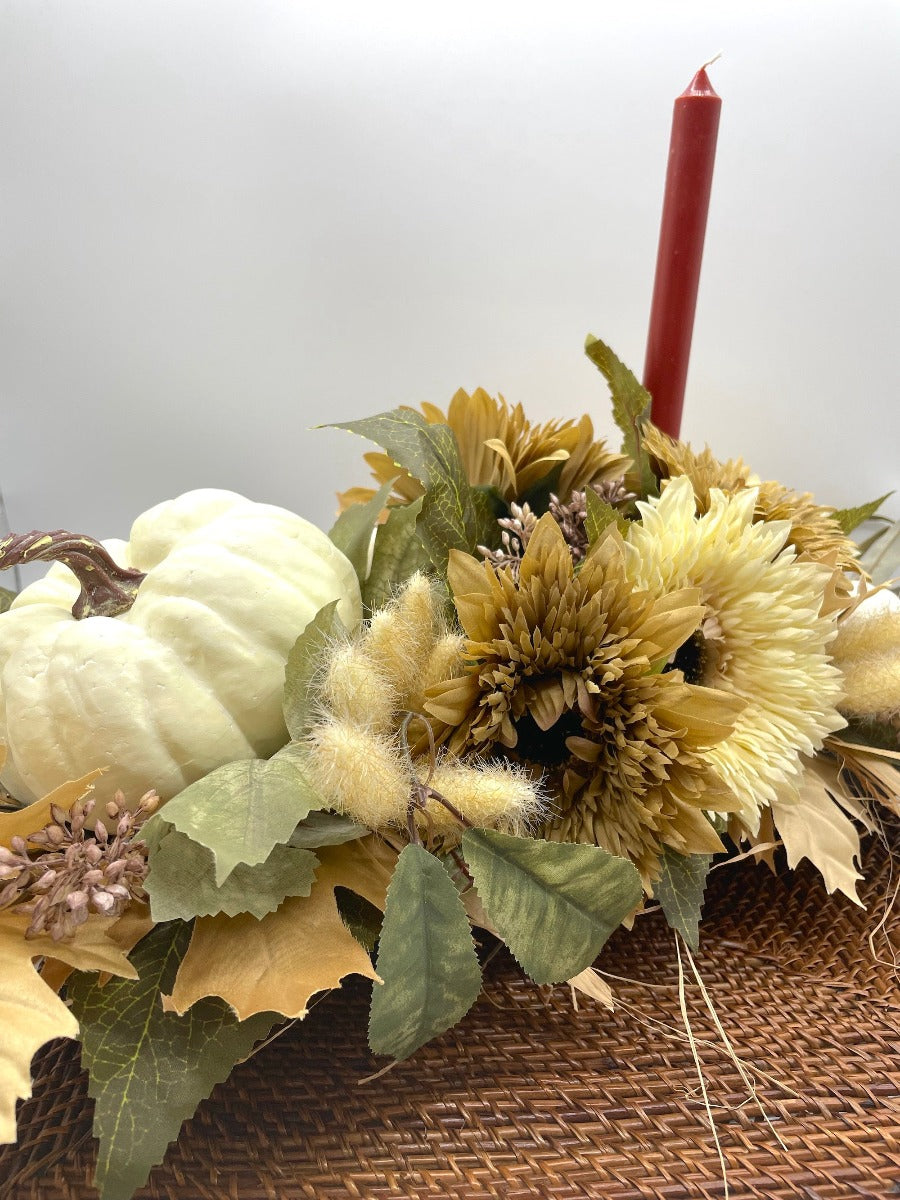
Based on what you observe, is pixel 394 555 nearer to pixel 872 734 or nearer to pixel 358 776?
pixel 358 776

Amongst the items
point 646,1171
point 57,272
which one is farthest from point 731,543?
point 57,272

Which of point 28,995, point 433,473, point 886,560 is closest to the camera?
point 28,995

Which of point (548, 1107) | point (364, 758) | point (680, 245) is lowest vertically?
point (548, 1107)

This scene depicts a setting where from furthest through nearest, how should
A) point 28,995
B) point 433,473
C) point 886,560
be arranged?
point 886,560 → point 433,473 → point 28,995

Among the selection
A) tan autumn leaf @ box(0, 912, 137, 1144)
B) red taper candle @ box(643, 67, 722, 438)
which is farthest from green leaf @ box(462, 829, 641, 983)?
red taper candle @ box(643, 67, 722, 438)

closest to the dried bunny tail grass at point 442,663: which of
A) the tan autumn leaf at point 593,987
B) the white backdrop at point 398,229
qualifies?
the tan autumn leaf at point 593,987

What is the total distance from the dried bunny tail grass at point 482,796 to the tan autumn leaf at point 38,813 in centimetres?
10

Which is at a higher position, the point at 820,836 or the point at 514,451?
the point at 514,451

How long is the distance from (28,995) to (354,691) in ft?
0.40

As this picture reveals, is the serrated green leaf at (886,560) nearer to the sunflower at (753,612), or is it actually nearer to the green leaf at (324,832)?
the sunflower at (753,612)

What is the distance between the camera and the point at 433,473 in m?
0.35

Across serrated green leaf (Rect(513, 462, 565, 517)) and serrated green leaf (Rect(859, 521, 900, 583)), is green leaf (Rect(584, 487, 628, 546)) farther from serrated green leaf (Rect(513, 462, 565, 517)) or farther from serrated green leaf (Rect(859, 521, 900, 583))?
serrated green leaf (Rect(859, 521, 900, 583))

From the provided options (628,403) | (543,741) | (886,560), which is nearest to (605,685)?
(543,741)

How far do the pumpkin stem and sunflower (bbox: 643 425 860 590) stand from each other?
0.70 ft
